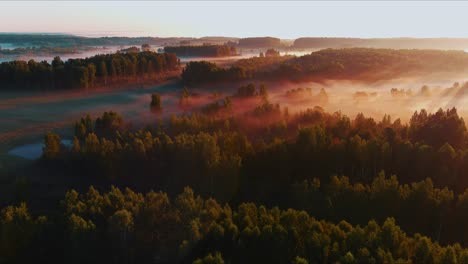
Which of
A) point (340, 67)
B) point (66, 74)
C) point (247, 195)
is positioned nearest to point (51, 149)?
point (247, 195)

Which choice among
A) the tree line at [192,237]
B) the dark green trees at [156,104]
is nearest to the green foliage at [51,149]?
the tree line at [192,237]

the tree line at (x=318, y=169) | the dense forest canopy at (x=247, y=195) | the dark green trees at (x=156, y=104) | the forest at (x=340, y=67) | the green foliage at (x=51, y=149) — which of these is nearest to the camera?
the dense forest canopy at (x=247, y=195)

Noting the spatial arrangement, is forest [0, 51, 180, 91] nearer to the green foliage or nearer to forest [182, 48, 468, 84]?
forest [182, 48, 468, 84]

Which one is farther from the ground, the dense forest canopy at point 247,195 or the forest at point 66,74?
the forest at point 66,74

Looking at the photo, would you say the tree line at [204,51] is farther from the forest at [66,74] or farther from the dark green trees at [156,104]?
the dark green trees at [156,104]

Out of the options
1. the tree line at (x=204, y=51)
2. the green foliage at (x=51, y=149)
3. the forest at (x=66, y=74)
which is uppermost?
the tree line at (x=204, y=51)

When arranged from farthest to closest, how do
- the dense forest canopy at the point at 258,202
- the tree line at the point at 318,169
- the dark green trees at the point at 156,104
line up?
the dark green trees at the point at 156,104
the tree line at the point at 318,169
the dense forest canopy at the point at 258,202

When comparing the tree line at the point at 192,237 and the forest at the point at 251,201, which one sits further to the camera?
the forest at the point at 251,201

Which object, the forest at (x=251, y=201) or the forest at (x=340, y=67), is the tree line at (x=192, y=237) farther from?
the forest at (x=340, y=67)

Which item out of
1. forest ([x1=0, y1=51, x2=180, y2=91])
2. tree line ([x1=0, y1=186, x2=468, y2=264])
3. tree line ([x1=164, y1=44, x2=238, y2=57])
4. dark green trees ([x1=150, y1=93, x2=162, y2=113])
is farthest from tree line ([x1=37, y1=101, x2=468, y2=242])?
tree line ([x1=164, y1=44, x2=238, y2=57])

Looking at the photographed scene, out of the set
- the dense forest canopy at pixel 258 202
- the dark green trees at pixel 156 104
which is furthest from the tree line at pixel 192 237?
the dark green trees at pixel 156 104
